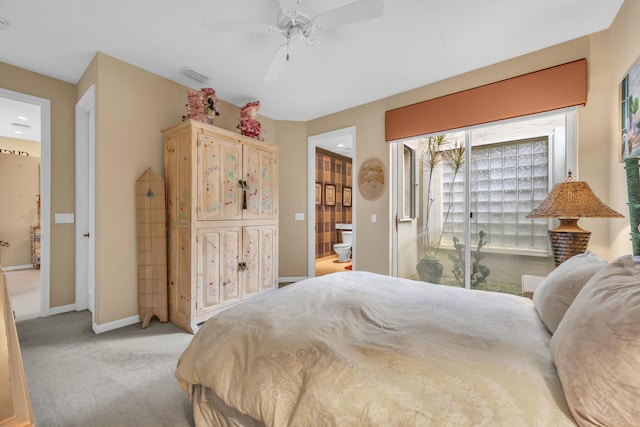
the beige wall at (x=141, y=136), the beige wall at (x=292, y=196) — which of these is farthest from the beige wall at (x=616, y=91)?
the beige wall at (x=292, y=196)

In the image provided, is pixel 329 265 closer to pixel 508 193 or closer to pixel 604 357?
pixel 508 193

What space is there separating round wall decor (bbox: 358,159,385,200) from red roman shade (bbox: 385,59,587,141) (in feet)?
1.30

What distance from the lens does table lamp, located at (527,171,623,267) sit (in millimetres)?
1760

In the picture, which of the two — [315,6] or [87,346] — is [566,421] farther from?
[87,346]

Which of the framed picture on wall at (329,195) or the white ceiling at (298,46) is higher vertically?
the white ceiling at (298,46)

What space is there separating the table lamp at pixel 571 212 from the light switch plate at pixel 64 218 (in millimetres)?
4511

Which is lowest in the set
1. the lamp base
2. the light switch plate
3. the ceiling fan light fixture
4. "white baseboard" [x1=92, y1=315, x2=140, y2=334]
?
"white baseboard" [x1=92, y1=315, x2=140, y2=334]

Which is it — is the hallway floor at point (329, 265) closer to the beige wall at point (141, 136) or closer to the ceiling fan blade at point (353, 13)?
the beige wall at point (141, 136)

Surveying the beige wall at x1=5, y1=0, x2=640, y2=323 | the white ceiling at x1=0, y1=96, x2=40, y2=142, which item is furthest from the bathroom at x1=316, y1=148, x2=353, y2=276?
the white ceiling at x1=0, y1=96, x2=40, y2=142

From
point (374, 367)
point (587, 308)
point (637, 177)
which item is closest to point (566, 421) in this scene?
point (587, 308)

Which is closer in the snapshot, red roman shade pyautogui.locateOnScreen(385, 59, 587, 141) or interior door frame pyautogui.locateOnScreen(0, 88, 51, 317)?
red roman shade pyautogui.locateOnScreen(385, 59, 587, 141)

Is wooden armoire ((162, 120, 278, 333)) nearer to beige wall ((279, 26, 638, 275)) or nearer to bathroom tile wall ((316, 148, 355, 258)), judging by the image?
beige wall ((279, 26, 638, 275))

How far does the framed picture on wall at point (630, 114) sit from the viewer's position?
5.62ft

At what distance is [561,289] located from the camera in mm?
1206
